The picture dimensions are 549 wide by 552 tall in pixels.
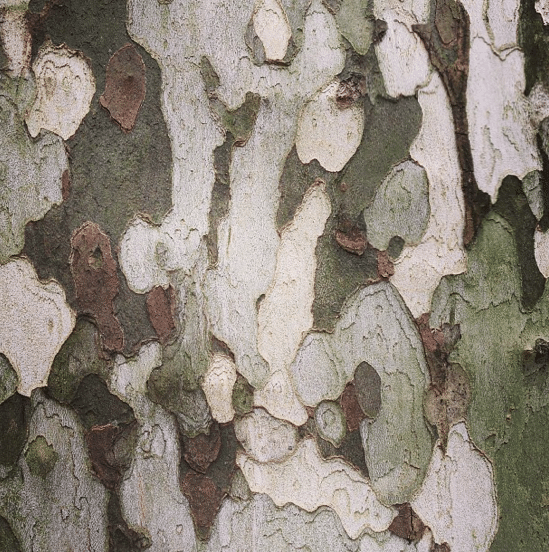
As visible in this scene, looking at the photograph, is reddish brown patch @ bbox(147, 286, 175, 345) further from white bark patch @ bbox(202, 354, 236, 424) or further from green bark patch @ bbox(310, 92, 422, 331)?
green bark patch @ bbox(310, 92, 422, 331)

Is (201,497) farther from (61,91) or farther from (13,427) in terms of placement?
(61,91)

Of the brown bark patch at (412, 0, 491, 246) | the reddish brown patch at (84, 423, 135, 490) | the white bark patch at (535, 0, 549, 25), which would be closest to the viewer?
the reddish brown patch at (84, 423, 135, 490)

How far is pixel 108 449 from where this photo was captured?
0.88 m

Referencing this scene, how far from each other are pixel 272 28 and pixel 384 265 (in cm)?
32

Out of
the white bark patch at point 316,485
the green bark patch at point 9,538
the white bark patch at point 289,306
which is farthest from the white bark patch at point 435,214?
the green bark patch at point 9,538

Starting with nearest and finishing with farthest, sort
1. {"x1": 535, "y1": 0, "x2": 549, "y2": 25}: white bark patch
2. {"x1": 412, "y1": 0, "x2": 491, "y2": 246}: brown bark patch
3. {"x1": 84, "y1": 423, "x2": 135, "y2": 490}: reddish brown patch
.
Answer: {"x1": 84, "y1": 423, "x2": 135, "y2": 490}: reddish brown patch
{"x1": 412, "y1": 0, "x2": 491, "y2": 246}: brown bark patch
{"x1": 535, "y1": 0, "x2": 549, "y2": 25}: white bark patch

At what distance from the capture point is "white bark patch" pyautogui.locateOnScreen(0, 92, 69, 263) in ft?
2.94

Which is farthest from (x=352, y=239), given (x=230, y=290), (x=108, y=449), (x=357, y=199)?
(x=108, y=449)

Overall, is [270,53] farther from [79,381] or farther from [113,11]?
[79,381]

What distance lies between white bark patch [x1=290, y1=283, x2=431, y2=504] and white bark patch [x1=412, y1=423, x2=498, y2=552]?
25mm

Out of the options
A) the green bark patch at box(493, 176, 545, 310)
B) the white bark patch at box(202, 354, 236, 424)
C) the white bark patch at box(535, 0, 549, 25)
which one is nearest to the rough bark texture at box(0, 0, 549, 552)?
the white bark patch at box(202, 354, 236, 424)

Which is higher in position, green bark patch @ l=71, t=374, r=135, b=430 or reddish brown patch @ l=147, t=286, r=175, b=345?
reddish brown patch @ l=147, t=286, r=175, b=345

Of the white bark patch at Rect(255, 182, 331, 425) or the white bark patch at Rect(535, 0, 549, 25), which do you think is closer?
the white bark patch at Rect(255, 182, 331, 425)

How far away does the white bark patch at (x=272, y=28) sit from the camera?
94cm
